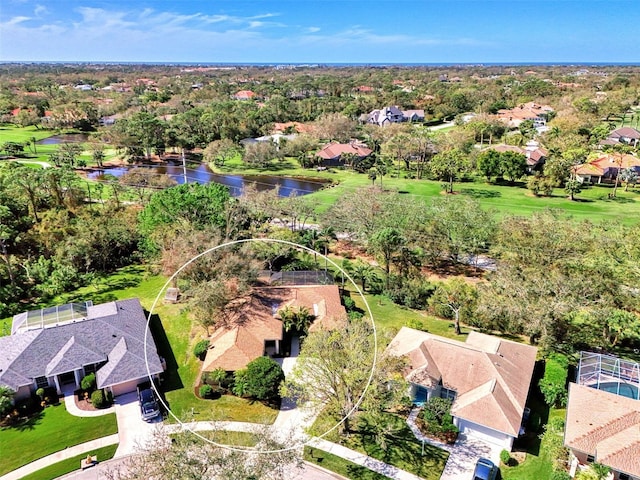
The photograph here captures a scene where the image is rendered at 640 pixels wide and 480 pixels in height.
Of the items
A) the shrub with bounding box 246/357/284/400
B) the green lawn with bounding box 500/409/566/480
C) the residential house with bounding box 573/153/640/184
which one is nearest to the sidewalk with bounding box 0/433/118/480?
the shrub with bounding box 246/357/284/400

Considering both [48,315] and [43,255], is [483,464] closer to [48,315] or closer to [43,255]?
[48,315]

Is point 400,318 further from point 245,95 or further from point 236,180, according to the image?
point 245,95

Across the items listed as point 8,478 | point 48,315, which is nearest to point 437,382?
point 8,478

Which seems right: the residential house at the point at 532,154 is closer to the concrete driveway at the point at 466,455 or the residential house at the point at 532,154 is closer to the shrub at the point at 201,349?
the concrete driveway at the point at 466,455

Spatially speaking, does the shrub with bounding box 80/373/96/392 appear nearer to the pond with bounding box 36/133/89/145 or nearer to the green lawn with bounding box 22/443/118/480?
the green lawn with bounding box 22/443/118/480

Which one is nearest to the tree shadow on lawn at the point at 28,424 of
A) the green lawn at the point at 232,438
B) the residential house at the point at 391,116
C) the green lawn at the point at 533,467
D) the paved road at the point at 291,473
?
the paved road at the point at 291,473
